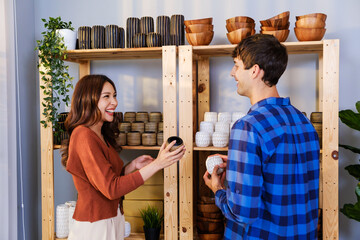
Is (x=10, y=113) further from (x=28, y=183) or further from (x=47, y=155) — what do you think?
(x=28, y=183)

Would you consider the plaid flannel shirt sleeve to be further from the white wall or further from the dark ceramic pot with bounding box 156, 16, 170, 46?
the white wall

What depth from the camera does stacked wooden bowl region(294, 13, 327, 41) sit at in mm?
2092

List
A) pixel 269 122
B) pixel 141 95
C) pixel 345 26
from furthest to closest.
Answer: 1. pixel 141 95
2. pixel 345 26
3. pixel 269 122

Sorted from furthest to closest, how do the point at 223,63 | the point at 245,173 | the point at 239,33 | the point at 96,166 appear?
the point at 223,63, the point at 239,33, the point at 96,166, the point at 245,173

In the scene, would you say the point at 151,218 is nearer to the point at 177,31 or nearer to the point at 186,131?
the point at 186,131

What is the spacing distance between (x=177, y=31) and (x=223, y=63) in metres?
0.56

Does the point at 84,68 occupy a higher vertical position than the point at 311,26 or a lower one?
lower

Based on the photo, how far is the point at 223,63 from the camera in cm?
272

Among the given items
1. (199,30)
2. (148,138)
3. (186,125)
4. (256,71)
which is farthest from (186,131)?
(256,71)

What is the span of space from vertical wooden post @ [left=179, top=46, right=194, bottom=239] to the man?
80 cm

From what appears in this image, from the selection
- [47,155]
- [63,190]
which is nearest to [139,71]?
[47,155]

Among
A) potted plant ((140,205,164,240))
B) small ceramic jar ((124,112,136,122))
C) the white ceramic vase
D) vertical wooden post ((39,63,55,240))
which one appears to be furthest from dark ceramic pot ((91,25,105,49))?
potted plant ((140,205,164,240))

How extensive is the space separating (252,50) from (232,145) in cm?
36

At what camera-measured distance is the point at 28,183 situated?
2926 millimetres
